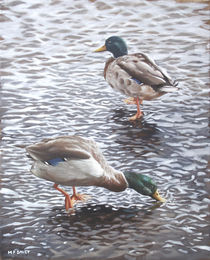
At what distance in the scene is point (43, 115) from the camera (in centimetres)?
701

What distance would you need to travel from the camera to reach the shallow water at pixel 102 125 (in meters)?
5.17

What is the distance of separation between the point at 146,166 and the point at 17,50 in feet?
7.54

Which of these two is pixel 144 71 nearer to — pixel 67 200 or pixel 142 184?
pixel 142 184

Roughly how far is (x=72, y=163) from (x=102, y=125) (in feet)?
5.35

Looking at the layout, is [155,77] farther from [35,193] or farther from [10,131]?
[35,193]

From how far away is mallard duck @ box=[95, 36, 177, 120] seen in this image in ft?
22.2

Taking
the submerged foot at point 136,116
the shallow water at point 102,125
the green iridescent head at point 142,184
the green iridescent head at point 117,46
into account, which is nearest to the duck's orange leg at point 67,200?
the shallow water at point 102,125

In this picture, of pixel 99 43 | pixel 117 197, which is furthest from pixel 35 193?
pixel 99 43

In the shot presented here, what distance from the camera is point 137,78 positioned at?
6.85 m

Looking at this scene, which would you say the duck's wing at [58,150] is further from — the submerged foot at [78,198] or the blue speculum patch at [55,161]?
the submerged foot at [78,198]

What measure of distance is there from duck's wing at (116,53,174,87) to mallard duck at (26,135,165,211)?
155 centimetres

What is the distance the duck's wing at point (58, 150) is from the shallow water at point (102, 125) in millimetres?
378
